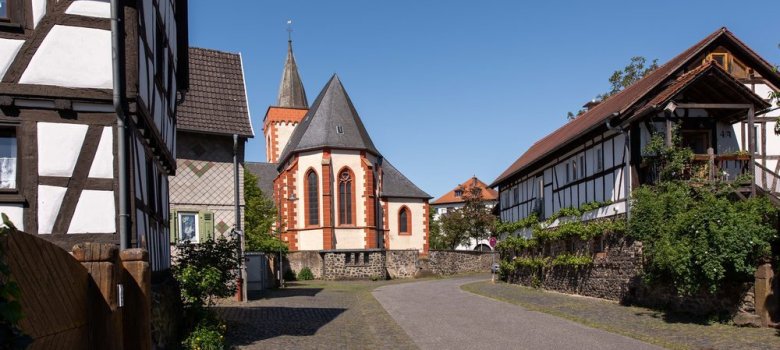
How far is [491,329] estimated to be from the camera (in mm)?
14836

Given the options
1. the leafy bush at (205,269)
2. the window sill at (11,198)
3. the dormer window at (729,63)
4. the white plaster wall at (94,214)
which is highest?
the dormer window at (729,63)

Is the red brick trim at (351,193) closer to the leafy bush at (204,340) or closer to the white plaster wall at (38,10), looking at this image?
the leafy bush at (204,340)

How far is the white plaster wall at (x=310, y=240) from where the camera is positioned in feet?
157

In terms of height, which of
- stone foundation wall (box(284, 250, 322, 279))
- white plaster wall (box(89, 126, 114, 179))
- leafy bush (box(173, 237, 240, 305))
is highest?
white plaster wall (box(89, 126, 114, 179))

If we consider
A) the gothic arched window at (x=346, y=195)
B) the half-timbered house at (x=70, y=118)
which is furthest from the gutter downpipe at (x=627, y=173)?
the gothic arched window at (x=346, y=195)

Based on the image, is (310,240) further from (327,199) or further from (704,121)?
(704,121)

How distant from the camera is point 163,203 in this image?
43.9 ft

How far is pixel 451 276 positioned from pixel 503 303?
26.0 m

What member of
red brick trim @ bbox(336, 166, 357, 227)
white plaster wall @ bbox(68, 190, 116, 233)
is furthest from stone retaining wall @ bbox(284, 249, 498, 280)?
white plaster wall @ bbox(68, 190, 116, 233)

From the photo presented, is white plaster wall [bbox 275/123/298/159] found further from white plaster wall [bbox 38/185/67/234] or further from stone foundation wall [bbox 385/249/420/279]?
white plaster wall [bbox 38/185/67/234]

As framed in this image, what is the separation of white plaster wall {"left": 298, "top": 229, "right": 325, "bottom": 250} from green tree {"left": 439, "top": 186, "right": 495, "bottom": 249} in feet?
54.9

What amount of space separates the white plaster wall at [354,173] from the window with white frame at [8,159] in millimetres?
39933

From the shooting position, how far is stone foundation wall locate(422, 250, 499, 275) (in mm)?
48281

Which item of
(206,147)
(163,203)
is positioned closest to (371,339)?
(163,203)
